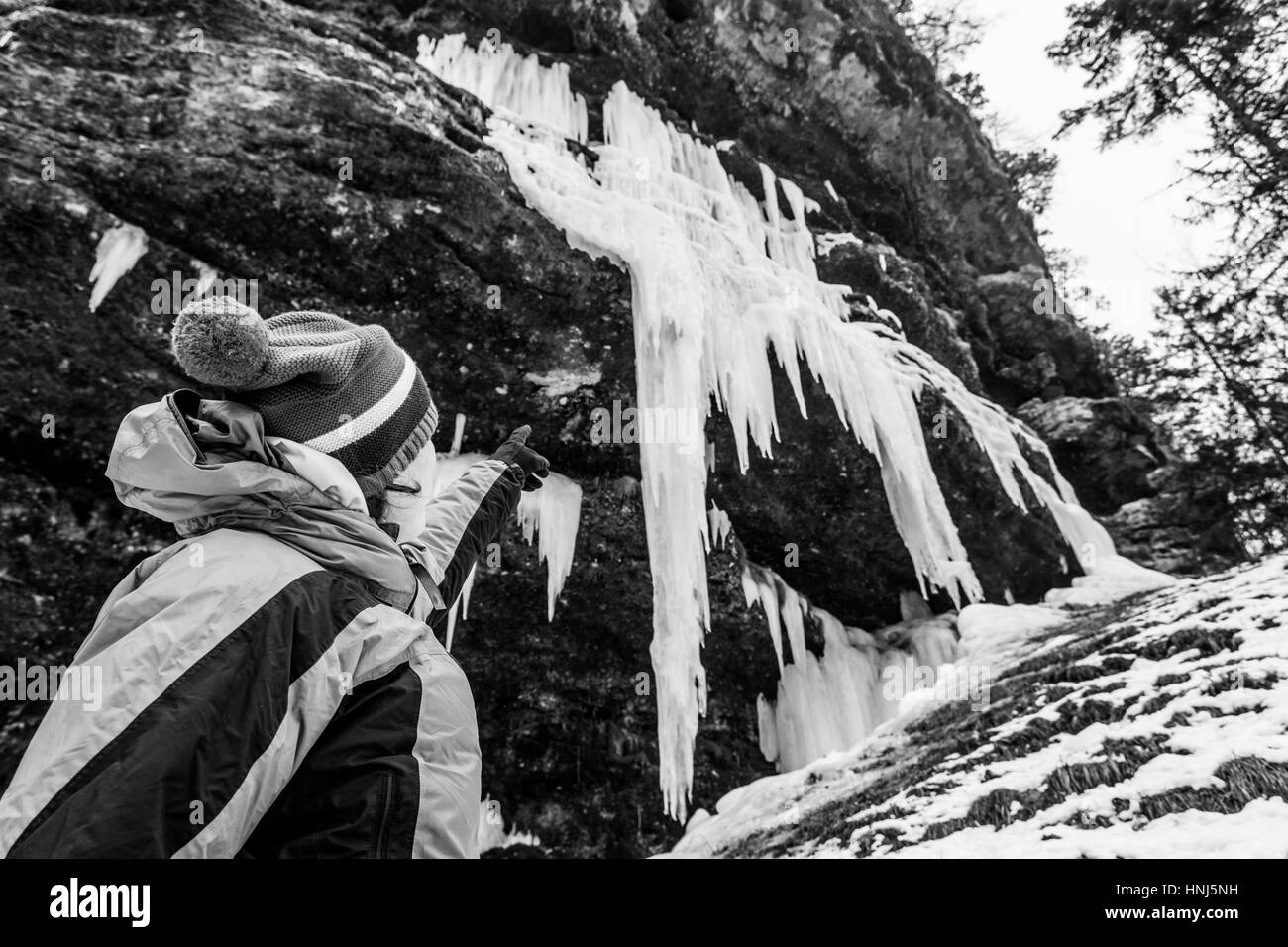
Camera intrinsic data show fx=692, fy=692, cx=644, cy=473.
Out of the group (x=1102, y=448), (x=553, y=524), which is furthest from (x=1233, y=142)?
(x=553, y=524)

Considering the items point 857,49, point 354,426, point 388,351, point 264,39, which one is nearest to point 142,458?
point 354,426

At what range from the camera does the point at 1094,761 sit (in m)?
2.95

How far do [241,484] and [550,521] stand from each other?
5769 millimetres

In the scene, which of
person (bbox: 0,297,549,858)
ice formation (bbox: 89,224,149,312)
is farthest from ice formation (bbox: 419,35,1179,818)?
person (bbox: 0,297,549,858)

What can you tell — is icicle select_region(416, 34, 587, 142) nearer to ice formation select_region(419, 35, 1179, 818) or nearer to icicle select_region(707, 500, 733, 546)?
ice formation select_region(419, 35, 1179, 818)

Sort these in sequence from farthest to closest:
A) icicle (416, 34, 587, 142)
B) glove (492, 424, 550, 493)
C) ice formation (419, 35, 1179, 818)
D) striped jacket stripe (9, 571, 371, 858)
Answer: icicle (416, 34, 587, 142) < ice formation (419, 35, 1179, 818) < glove (492, 424, 550, 493) < striped jacket stripe (9, 571, 371, 858)

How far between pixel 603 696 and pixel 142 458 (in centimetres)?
705

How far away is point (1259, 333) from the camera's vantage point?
36.3ft

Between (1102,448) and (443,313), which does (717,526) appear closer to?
(443,313)

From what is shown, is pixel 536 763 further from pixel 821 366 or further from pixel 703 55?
pixel 703 55

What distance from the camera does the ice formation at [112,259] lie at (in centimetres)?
537

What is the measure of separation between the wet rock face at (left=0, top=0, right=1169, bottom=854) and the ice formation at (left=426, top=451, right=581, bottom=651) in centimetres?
22

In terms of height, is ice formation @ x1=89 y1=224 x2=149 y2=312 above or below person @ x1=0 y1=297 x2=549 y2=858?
above

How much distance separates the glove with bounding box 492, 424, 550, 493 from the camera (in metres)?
2.87
